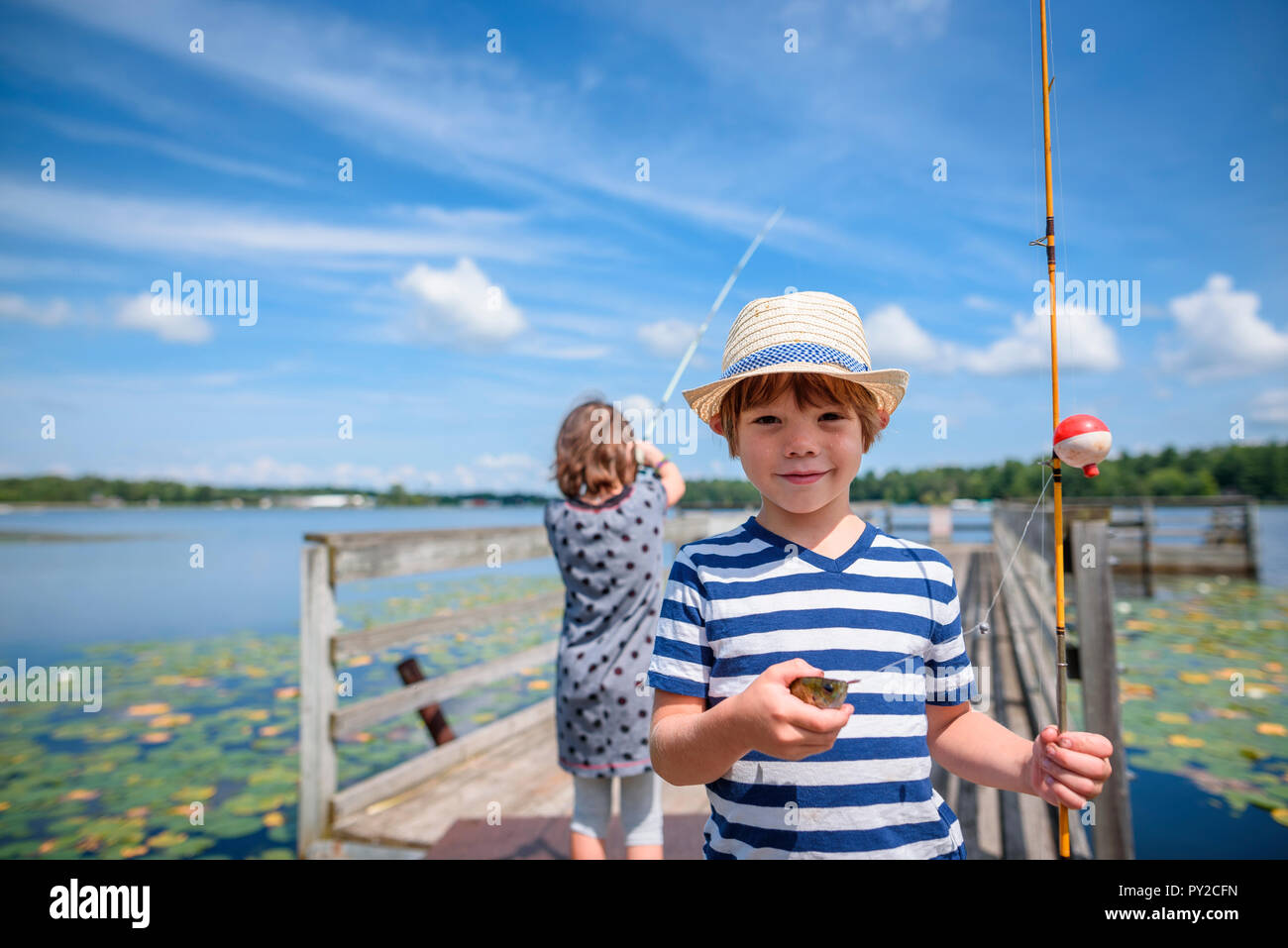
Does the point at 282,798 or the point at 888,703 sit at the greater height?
the point at 888,703

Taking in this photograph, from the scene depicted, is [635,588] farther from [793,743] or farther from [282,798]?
[282,798]

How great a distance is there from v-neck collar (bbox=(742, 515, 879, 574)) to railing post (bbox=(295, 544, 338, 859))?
2.49 meters

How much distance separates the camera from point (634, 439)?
2.52 meters

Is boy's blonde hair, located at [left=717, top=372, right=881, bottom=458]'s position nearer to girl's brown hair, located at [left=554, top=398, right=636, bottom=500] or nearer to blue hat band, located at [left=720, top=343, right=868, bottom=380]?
blue hat band, located at [left=720, top=343, right=868, bottom=380]

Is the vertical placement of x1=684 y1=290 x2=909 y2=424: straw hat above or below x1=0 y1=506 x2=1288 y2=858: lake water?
above

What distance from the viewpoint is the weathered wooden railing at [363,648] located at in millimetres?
3037

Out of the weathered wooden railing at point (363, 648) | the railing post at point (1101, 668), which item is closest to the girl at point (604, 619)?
the weathered wooden railing at point (363, 648)

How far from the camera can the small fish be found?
2.79ft

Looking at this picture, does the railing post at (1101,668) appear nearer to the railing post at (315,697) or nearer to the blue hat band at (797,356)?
the blue hat band at (797,356)

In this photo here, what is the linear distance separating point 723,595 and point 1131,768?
18.0 feet

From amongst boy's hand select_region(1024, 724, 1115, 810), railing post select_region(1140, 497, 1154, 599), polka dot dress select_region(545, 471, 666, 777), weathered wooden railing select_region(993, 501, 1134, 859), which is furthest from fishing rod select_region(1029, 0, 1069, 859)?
railing post select_region(1140, 497, 1154, 599)

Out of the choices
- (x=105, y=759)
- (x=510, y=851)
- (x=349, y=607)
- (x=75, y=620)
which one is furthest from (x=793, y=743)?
(x=75, y=620)

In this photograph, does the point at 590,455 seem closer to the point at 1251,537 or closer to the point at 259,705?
the point at 259,705

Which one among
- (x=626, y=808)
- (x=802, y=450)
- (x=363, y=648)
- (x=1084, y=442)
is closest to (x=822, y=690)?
(x=802, y=450)
